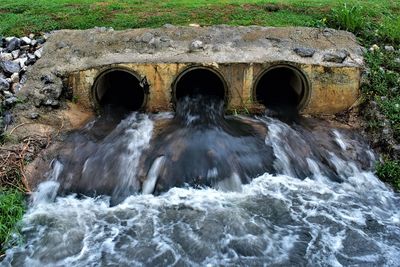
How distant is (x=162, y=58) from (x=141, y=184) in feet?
8.91

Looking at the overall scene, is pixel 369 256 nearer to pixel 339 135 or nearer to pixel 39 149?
pixel 339 135

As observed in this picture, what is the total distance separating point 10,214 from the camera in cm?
630

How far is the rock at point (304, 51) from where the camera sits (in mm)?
8883

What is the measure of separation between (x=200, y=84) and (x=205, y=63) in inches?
44.1

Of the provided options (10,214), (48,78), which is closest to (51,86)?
(48,78)

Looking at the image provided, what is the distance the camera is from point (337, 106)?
28.9 ft

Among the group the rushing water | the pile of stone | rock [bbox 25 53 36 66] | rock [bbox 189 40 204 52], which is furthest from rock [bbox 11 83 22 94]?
rock [bbox 189 40 204 52]

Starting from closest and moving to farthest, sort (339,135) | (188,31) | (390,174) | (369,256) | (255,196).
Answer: (369,256) → (255,196) → (390,174) → (339,135) → (188,31)

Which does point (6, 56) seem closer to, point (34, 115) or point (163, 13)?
point (34, 115)

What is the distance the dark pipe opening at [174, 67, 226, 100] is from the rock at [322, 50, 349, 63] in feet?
6.46

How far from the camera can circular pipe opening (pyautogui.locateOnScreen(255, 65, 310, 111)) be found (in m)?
8.77

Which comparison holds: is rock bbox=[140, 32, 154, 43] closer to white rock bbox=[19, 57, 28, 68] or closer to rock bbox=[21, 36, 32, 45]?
Result: white rock bbox=[19, 57, 28, 68]

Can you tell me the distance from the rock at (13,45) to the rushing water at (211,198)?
2550 mm

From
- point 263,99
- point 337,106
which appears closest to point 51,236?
point 263,99
